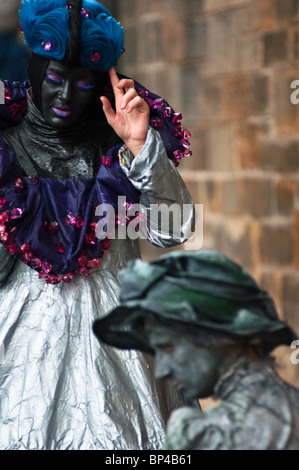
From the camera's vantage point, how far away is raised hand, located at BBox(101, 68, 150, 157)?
2840 mm

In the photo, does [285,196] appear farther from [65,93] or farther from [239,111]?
[65,93]

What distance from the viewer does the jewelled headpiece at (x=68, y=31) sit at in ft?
9.21

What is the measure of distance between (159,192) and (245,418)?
106 cm

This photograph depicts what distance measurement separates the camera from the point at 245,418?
1895 mm

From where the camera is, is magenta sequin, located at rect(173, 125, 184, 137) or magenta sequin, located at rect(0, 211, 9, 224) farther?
magenta sequin, located at rect(173, 125, 184, 137)

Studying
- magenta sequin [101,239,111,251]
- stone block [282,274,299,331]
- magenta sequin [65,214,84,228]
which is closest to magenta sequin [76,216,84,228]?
magenta sequin [65,214,84,228]

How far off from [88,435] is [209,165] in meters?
3.15

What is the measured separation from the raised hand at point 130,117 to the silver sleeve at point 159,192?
0.09 ft

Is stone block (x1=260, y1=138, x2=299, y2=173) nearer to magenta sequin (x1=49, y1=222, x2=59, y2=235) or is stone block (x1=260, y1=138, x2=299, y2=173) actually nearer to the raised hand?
the raised hand

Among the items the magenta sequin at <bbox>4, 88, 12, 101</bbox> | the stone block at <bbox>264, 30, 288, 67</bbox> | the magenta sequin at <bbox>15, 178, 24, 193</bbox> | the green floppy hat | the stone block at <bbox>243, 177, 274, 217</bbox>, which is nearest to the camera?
the green floppy hat

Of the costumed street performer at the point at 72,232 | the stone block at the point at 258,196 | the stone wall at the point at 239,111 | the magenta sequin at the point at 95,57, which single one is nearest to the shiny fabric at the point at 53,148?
the costumed street performer at the point at 72,232

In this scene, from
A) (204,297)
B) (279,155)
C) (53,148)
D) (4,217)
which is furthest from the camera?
(279,155)

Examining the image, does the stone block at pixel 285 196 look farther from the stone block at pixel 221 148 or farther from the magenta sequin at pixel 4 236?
the magenta sequin at pixel 4 236

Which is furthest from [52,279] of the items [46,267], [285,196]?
[285,196]
